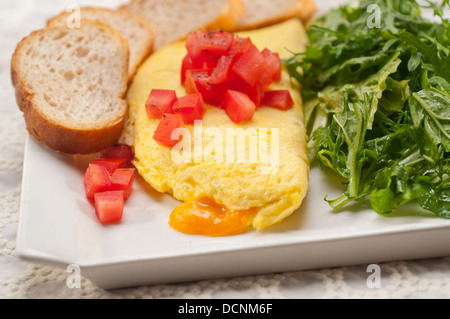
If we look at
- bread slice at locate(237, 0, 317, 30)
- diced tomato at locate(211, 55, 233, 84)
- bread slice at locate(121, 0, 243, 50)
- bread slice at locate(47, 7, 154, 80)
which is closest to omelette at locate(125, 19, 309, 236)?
diced tomato at locate(211, 55, 233, 84)

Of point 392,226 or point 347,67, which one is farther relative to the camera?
point 347,67

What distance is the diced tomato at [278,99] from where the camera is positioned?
324cm

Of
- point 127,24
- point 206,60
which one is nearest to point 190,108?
point 206,60

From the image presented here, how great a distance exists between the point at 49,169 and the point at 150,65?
112 cm

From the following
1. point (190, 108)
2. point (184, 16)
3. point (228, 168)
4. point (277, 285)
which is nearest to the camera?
point (277, 285)

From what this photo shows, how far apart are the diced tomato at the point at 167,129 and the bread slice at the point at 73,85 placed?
0.40 metres

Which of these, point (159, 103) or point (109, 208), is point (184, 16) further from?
point (109, 208)

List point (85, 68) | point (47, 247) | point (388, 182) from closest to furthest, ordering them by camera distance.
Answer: point (47, 247) → point (388, 182) → point (85, 68)

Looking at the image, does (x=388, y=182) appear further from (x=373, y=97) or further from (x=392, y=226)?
(x=373, y=97)

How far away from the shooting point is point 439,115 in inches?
109

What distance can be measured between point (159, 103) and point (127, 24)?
1.19 m

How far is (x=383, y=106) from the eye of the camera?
3.09m

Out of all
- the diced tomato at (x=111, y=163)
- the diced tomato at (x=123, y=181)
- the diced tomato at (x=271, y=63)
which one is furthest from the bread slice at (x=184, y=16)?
the diced tomato at (x=123, y=181)

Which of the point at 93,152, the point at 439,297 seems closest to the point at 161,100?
the point at 93,152
